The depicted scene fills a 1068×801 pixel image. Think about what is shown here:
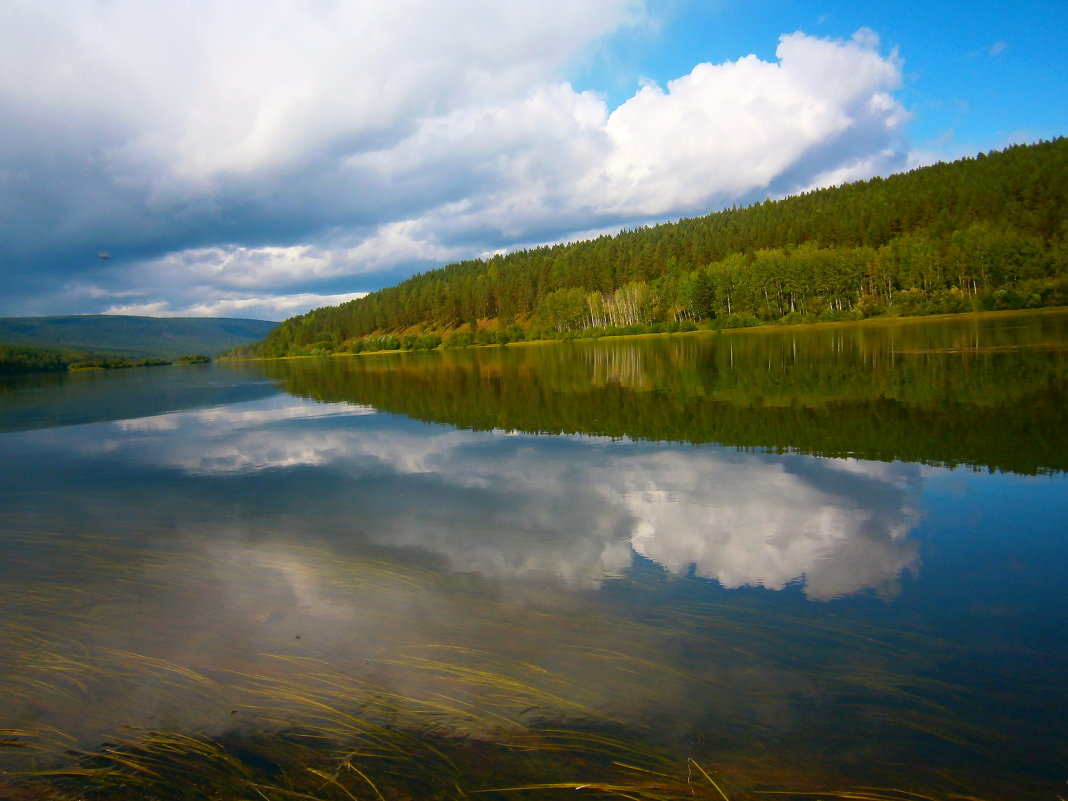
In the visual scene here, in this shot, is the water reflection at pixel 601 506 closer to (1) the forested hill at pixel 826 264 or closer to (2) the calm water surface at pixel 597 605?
(2) the calm water surface at pixel 597 605

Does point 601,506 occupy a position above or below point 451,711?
above

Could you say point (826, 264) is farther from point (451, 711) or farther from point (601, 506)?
point (451, 711)

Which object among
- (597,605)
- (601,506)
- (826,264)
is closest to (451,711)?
(597,605)

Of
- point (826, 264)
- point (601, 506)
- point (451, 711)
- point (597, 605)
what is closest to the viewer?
point (451, 711)

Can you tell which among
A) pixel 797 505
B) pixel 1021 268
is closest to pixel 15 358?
pixel 797 505

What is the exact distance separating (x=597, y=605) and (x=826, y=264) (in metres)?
115

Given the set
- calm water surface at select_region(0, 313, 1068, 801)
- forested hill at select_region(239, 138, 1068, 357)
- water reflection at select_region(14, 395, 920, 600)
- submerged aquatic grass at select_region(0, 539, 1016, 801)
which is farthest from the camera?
forested hill at select_region(239, 138, 1068, 357)

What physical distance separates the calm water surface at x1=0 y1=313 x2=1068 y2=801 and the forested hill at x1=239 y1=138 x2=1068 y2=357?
9342 centimetres

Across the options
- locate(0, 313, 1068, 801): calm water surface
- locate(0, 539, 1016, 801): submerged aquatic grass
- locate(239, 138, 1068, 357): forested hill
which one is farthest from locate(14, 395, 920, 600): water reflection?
locate(239, 138, 1068, 357): forested hill

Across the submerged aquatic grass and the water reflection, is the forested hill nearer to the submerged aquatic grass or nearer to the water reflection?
the water reflection

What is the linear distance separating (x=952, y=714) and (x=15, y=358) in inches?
8192

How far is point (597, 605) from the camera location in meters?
7.33

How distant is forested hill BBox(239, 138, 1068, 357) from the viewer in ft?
316

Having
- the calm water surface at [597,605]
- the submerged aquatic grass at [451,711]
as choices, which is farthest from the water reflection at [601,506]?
the submerged aquatic grass at [451,711]
